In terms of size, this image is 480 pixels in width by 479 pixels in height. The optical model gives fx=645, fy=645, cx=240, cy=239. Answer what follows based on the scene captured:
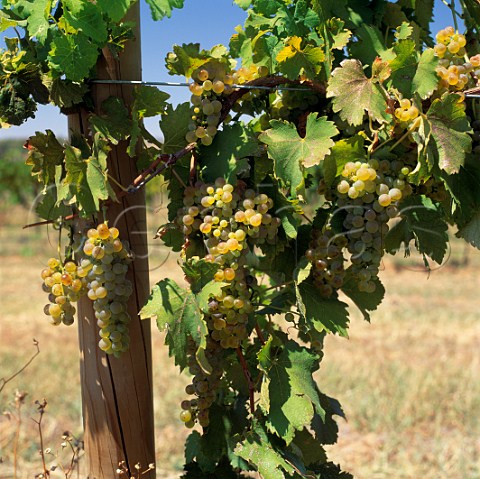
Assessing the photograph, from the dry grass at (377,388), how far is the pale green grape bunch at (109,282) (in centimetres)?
98

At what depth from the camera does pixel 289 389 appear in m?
1.59

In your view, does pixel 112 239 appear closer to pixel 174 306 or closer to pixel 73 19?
pixel 174 306

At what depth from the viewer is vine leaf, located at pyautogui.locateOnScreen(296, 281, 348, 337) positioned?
1626 mm

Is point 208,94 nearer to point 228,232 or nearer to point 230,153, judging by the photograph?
point 230,153

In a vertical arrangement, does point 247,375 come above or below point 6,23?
below

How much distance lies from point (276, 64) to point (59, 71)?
56cm

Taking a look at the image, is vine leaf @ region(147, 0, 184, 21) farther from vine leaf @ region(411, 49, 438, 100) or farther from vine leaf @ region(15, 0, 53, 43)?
vine leaf @ region(411, 49, 438, 100)

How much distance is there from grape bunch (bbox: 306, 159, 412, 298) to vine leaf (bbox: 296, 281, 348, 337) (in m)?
0.06

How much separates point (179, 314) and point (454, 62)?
959 mm

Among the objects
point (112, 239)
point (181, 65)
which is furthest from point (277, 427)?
point (181, 65)

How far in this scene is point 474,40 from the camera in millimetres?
1865

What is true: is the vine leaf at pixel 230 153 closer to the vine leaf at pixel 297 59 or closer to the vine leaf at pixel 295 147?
the vine leaf at pixel 295 147

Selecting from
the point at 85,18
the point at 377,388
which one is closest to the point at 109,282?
the point at 85,18

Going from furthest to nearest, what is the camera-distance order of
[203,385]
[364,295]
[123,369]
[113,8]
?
[364,295], [123,369], [203,385], [113,8]
